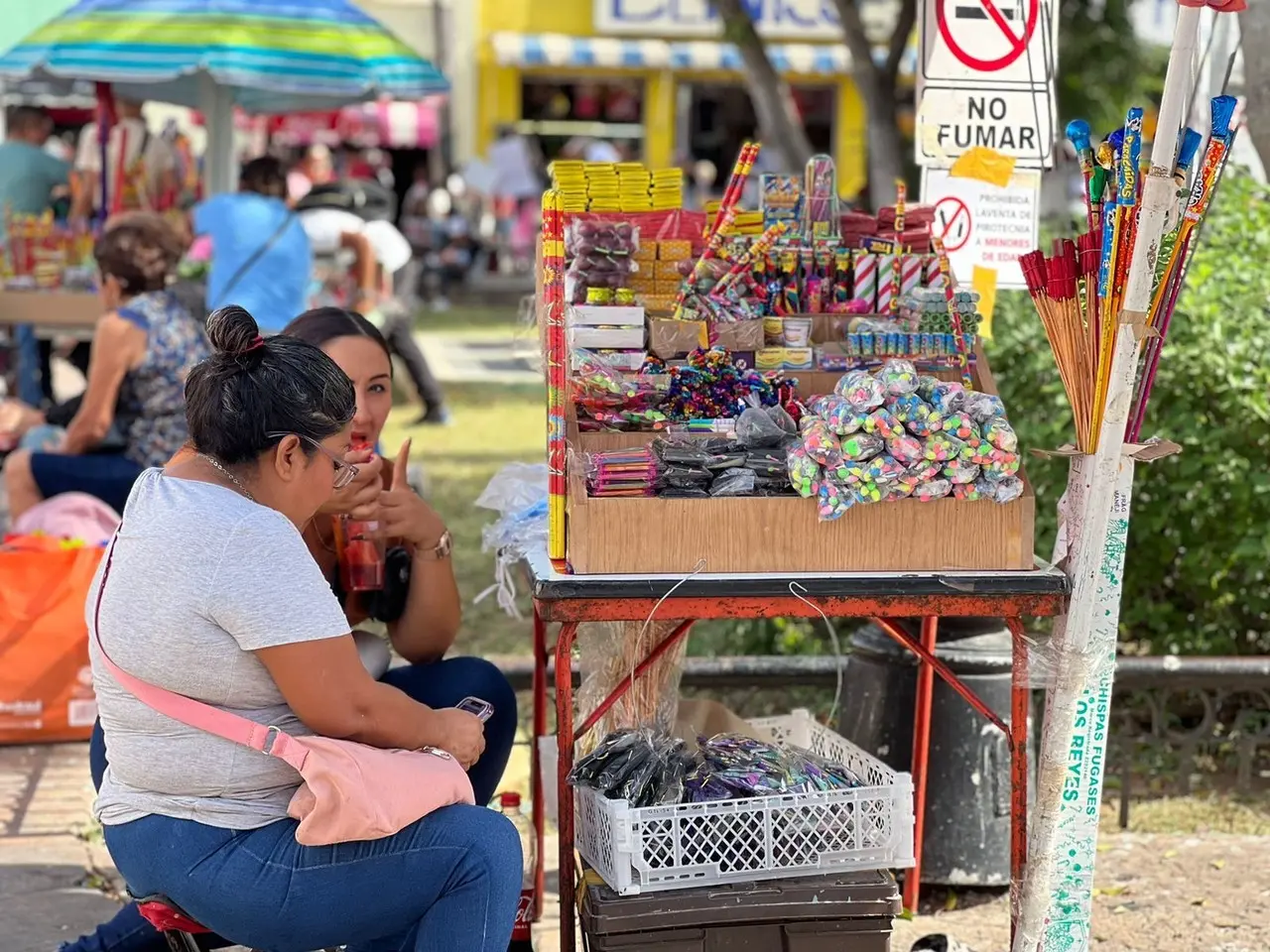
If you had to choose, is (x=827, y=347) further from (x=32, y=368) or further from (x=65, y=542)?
(x=32, y=368)

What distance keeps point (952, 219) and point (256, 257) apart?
400 centimetres

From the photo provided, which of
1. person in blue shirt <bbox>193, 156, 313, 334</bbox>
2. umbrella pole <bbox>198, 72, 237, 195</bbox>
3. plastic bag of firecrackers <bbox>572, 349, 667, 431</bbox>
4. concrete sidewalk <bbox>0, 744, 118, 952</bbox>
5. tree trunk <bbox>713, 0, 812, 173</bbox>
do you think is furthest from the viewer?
tree trunk <bbox>713, 0, 812, 173</bbox>

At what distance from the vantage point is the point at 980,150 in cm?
414

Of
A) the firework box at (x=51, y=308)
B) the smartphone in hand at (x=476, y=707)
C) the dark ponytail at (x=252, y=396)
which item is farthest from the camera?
the firework box at (x=51, y=308)

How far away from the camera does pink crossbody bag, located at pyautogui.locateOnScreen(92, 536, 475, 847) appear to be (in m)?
2.54

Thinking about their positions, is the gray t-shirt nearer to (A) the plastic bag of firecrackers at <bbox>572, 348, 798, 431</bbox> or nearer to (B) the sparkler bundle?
(A) the plastic bag of firecrackers at <bbox>572, 348, 798, 431</bbox>

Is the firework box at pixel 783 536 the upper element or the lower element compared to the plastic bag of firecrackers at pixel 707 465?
lower

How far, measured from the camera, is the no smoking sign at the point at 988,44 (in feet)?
13.7

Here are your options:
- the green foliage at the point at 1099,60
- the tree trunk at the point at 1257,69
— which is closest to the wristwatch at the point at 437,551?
the tree trunk at the point at 1257,69

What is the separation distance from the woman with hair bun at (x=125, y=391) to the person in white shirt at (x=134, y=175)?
3.85 meters

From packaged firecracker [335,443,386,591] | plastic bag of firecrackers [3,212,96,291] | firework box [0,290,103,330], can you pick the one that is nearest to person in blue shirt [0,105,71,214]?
plastic bag of firecrackers [3,212,96,291]

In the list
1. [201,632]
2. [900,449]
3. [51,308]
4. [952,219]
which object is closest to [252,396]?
[201,632]

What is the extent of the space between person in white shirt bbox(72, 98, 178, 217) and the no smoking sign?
19.9ft

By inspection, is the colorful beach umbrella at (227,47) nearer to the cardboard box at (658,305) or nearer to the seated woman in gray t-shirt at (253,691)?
the cardboard box at (658,305)
